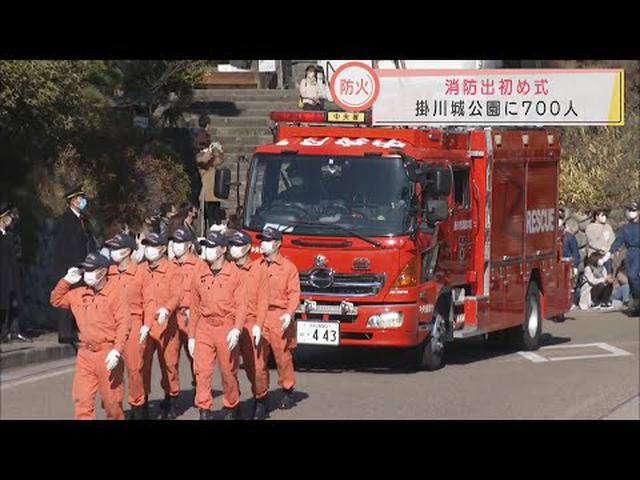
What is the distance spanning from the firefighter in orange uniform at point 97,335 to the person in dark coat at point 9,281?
598cm

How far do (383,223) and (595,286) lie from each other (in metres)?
10.7

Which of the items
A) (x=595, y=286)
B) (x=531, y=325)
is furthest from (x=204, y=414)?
(x=595, y=286)

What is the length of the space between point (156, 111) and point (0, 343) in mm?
12421

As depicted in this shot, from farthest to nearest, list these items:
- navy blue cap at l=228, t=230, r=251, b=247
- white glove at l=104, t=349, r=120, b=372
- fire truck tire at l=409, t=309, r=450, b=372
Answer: fire truck tire at l=409, t=309, r=450, b=372 < navy blue cap at l=228, t=230, r=251, b=247 < white glove at l=104, t=349, r=120, b=372

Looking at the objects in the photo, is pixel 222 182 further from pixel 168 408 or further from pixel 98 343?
pixel 98 343

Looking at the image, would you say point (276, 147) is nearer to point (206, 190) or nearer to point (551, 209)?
point (551, 209)

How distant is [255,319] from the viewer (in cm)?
1309

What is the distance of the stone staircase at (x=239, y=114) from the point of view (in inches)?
1224

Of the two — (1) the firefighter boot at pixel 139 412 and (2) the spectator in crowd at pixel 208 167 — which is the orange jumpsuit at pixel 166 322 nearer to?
(1) the firefighter boot at pixel 139 412

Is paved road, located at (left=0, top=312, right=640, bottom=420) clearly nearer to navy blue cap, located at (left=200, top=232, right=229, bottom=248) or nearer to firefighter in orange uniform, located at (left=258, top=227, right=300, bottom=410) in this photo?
firefighter in orange uniform, located at (left=258, top=227, right=300, bottom=410)

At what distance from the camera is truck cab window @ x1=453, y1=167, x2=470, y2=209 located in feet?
59.0

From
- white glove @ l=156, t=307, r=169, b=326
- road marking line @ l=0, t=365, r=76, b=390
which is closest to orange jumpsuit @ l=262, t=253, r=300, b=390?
white glove @ l=156, t=307, r=169, b=326

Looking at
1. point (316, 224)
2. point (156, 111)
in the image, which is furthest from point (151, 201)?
point (316, 224)

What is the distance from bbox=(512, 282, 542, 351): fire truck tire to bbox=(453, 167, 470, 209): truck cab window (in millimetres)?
2546
